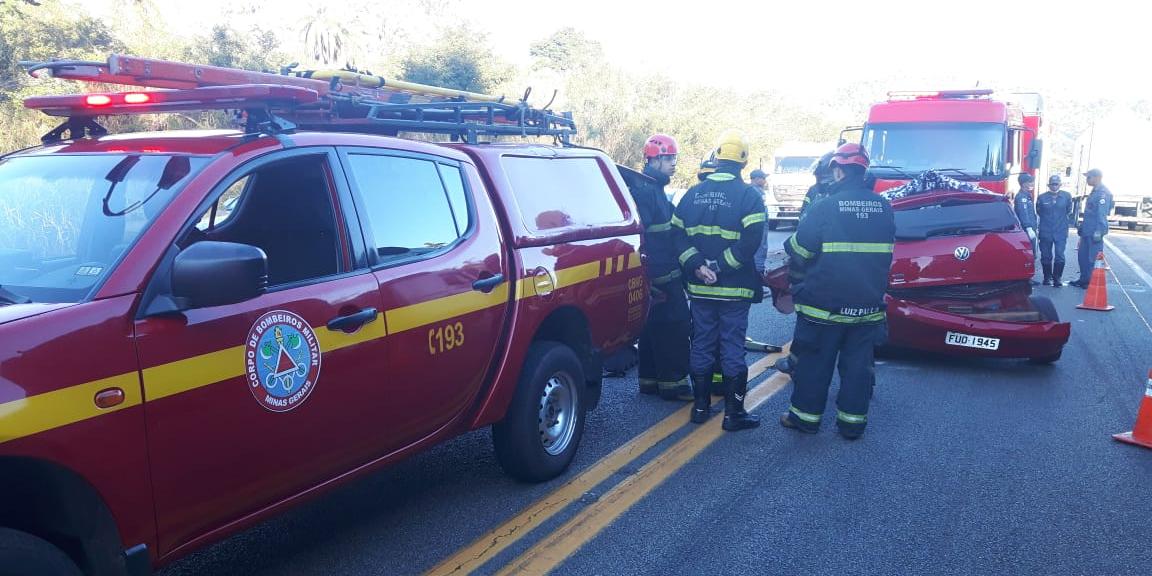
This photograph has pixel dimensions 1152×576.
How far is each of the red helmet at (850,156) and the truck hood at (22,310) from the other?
4589mm

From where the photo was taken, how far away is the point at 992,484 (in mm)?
5020

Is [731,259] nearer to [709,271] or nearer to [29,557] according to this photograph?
[709,271]

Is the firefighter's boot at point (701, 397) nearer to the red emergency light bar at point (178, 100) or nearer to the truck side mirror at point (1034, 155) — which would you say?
the red emergency light bar at point (178, 100)

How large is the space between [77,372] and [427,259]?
5.58ft

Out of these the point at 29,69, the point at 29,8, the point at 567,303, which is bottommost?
the point at 567,303

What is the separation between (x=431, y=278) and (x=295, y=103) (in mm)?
922

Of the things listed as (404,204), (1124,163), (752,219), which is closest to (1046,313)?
(752,219)

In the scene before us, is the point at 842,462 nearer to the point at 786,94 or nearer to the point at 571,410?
the point at 571,410

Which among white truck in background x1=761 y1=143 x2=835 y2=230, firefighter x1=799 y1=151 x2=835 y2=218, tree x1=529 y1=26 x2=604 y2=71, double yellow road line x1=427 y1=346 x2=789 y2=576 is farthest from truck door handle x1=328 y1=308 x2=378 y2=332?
tree x1=529 y1=26 x2=604 y2=71

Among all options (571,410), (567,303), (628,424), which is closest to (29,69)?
(567,303)

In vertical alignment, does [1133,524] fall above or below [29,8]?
below

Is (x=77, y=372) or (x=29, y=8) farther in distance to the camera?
(x=29, y=8)

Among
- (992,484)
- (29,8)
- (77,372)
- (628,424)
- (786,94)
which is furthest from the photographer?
(786,94)

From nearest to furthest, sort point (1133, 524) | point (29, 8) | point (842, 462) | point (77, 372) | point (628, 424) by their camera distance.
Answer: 1. point (77, 372)
2. point (1133, 524)
3. point (842, 462)
4. point (628, 424)
5. point (29, 8)
